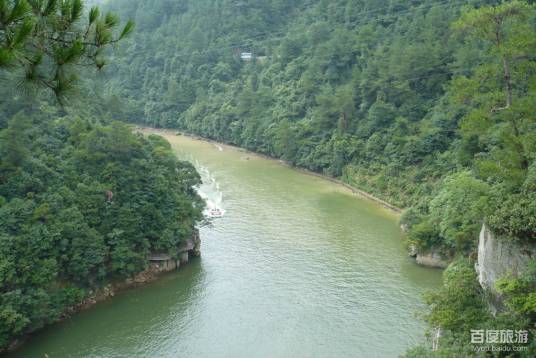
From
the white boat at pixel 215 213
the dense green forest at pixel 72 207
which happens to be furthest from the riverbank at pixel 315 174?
the dense green forest at pixel 72 207

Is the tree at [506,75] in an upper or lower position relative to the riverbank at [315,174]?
upper

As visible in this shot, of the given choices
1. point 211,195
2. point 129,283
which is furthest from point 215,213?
point 129,283

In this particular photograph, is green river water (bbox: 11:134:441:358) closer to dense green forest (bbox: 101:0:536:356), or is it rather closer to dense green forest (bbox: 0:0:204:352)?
dense green forest (bbox: 0:0:204:352)

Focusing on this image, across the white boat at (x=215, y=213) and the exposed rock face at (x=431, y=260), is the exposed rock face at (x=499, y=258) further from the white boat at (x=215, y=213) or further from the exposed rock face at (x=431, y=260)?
the white boat at (x=215, y=213)

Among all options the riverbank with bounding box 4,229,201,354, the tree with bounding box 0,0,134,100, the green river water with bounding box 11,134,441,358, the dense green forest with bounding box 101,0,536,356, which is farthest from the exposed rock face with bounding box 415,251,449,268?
the tree with bounding box 0,0,134,100

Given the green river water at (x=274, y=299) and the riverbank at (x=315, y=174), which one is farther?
the riverbank at (x=315, y=174)

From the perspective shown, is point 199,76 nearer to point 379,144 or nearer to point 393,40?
point 393,40

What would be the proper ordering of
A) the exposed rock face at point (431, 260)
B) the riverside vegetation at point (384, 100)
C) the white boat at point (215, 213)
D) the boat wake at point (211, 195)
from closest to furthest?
the riverside vegetation at point (384, 100)
the exposed rock face at point (431, 260)
the white boat at point (215, 213)
the boat wake at point (211, 195)
